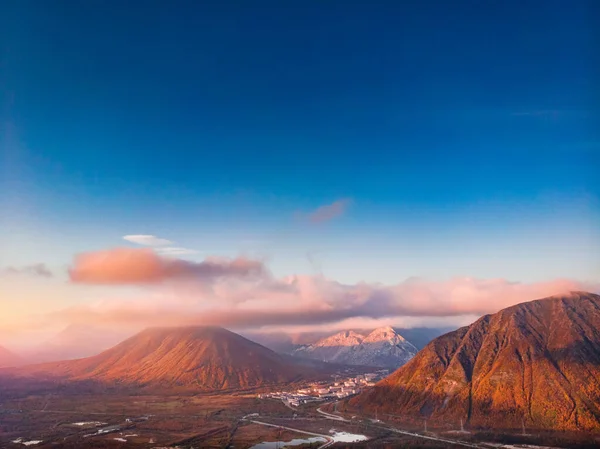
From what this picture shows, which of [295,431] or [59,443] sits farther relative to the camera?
[295,431]

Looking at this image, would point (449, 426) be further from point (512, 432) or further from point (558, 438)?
point (558, 438)

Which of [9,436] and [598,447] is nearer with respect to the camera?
[598,447]

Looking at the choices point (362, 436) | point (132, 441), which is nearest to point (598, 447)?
point (362, 436)

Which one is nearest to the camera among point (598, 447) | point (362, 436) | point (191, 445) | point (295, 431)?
point (598, 447)

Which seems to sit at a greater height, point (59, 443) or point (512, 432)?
point (59, 443)

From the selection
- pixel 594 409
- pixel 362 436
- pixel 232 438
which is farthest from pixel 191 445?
pixel 594 409

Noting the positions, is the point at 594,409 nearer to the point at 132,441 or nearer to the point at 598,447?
the point at 598,447

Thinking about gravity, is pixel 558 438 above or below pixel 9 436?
below

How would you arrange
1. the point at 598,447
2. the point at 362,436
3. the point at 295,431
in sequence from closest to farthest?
the point at 598,447 → the point at 362,436 → the point at 295,431

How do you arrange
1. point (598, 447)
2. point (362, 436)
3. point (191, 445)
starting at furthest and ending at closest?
point (362, 436)
point (191, 445)
point (598, 447)
